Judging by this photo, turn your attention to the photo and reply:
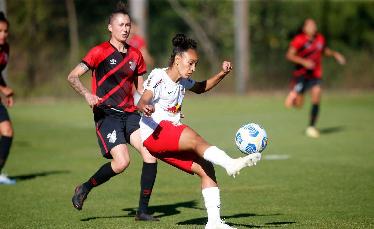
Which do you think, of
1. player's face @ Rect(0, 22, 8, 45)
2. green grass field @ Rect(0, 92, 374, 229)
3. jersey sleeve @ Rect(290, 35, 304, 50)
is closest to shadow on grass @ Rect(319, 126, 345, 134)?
green grass field @ Rect(0, 92, 374, 229)

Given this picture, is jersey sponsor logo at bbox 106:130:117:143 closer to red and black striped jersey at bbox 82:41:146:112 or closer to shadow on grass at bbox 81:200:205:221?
red and black striped jersey at bbox 82:41:146:112

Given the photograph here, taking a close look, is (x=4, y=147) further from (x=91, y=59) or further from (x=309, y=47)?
(x=309, y=47)

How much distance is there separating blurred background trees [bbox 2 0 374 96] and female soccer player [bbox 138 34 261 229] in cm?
2157

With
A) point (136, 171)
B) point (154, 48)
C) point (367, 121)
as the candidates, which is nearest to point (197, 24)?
point (154, 48)

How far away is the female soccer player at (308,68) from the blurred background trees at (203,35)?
1276 centimetres

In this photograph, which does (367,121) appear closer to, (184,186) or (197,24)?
(184,186)

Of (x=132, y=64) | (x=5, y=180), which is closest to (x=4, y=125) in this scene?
(x=5, y=180)

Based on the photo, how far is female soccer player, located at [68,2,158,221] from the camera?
28.2 ft

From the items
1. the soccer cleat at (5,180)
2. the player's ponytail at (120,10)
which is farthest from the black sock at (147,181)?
the soccer cleat at (5,180)

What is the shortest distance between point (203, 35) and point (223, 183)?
73.0ft

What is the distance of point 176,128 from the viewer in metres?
7.46

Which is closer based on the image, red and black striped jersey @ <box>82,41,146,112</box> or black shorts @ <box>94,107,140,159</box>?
black shorts @ <box>94,107,140,159</box>

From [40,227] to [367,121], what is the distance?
13449 millimetres

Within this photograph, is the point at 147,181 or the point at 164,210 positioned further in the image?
the point at 164,210
